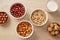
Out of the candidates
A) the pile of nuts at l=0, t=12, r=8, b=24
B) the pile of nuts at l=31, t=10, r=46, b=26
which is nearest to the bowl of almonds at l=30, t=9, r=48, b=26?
the pile of nuts at l=31, t=10, r=46, b=26

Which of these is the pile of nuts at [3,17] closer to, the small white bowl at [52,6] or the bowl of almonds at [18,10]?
the bowl of almonds at [18,10]

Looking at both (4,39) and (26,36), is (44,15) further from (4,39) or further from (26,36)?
(4,39)

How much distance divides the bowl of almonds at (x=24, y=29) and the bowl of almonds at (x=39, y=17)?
0.04 meters

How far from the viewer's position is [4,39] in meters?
1.48

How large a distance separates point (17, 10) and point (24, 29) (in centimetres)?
13

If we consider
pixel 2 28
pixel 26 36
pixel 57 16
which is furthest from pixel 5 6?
pixel 57 16

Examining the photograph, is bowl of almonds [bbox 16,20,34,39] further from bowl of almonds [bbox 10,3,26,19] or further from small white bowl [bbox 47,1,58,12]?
small white bowl [bbox 47,1,58,12]

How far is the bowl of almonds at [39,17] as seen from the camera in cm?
149

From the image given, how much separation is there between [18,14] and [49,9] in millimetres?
203

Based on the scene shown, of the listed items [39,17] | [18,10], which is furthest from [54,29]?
[18,10]

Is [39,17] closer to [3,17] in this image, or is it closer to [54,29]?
[54,29]

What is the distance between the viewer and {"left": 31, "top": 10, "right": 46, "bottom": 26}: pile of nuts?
149cm

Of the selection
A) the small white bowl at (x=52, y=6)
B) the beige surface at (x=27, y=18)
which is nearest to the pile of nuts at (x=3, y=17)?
the beige surface at (x=27, y=18)

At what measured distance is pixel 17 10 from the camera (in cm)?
151
